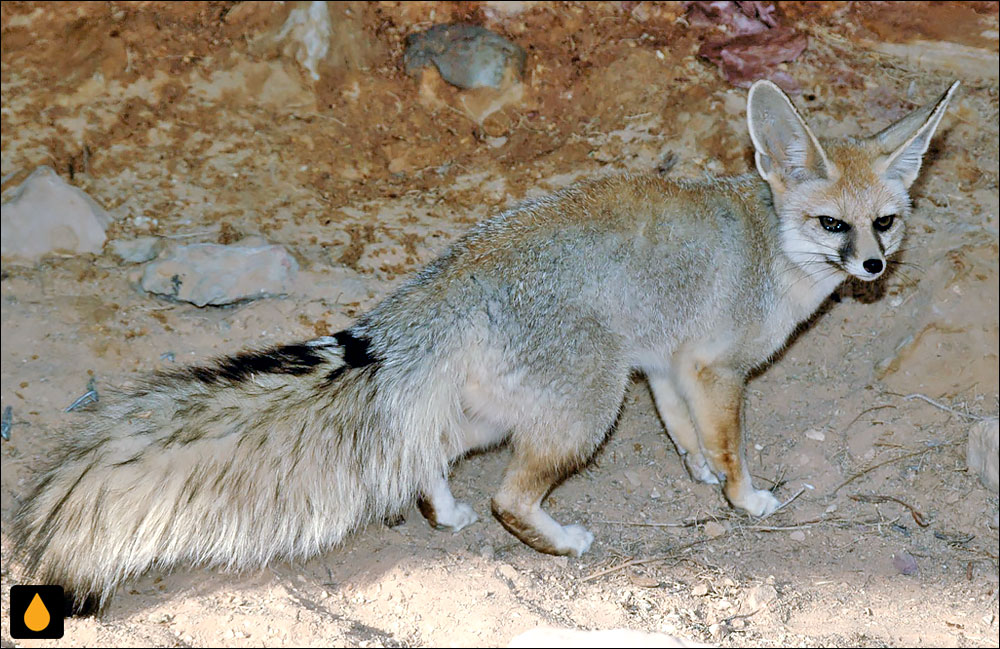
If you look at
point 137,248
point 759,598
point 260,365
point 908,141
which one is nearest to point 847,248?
point 908,141

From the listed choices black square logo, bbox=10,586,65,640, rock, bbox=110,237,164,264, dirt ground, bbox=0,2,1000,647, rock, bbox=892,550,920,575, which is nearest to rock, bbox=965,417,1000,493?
dirt ground, bbox=0,2,1000,647

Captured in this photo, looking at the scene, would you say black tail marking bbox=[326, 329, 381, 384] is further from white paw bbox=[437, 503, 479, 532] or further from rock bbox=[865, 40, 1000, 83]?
rock bbox=[865, 40, 1000, 83]

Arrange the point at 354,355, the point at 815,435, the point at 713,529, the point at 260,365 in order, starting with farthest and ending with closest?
the point at 815,435
the point at 713,529
the point at 354,355
the point at 260,365

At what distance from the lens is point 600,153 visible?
18.3 ft

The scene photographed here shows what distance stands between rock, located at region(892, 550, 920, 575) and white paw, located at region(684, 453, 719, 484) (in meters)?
0.87

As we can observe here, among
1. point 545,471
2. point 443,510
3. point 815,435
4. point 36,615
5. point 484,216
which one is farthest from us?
point 484,216

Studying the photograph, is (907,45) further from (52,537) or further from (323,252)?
(52,537)

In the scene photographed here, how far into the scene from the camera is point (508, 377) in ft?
11.8

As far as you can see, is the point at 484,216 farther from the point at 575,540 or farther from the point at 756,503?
the point at 756,503

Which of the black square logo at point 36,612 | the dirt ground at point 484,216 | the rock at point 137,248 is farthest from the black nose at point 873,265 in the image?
the rock at point 137,248

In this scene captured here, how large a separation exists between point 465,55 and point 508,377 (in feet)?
10.5

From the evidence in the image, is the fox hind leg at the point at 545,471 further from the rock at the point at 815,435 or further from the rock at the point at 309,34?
the rock at the point at 309,34

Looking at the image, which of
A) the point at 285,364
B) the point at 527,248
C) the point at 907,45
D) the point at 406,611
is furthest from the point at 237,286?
Result: the point at 907,45

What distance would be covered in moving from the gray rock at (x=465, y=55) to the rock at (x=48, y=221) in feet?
7.40
